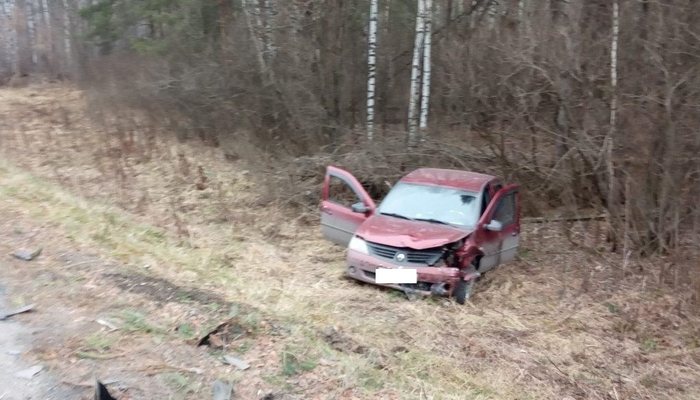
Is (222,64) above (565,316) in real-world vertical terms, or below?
above

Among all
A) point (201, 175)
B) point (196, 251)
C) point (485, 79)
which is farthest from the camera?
point (201, 175)

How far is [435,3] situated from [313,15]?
2.89 meters

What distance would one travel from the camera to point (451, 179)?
9344 mm

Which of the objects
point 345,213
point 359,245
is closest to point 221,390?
point 359,245

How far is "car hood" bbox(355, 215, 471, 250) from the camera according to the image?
26.1 ft

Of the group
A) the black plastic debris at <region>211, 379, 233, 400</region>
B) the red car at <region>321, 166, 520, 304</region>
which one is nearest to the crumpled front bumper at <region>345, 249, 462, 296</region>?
the red car at <region>321, 166, 520, 304</region>

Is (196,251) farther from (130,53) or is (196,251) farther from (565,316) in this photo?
(130,53)

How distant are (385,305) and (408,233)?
3.43 ft

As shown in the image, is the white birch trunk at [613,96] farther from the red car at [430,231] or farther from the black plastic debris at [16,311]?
the black plastic debris at [16,311]

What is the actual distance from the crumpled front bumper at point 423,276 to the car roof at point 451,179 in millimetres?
1634

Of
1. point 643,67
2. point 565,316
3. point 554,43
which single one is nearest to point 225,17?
point 554,43

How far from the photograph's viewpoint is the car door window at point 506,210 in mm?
9048

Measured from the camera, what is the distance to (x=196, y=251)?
9438 millimetres

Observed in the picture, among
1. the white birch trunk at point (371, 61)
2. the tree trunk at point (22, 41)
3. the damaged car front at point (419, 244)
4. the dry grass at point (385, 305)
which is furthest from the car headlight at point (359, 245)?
the tree trunk at point (22, 41)
